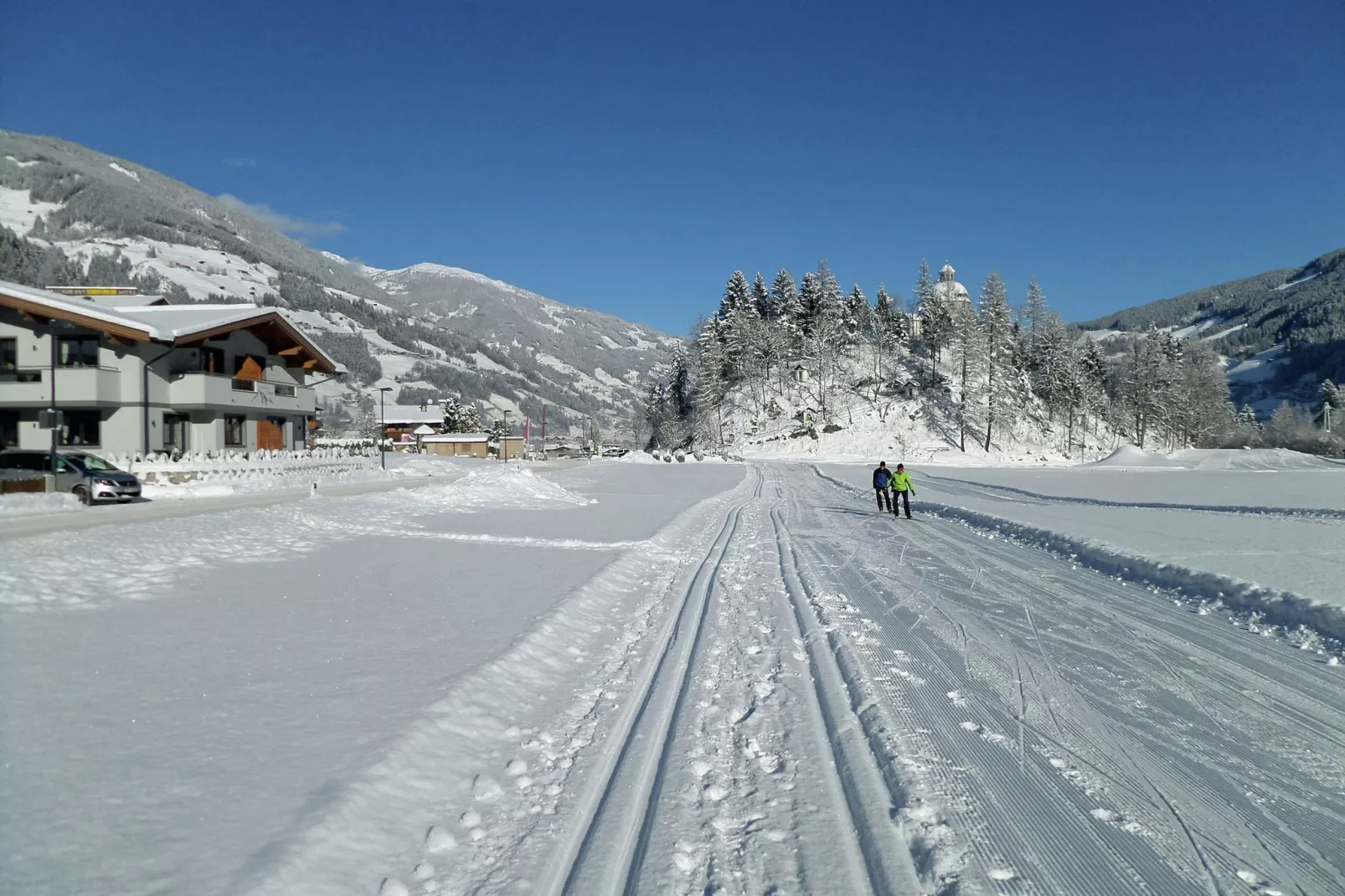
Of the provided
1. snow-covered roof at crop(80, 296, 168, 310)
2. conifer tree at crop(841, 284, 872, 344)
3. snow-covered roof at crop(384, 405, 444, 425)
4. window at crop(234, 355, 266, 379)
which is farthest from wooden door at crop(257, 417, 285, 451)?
snow-covered roof at crop(384, 405, 444, 425)

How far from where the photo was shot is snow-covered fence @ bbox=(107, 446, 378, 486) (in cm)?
2438

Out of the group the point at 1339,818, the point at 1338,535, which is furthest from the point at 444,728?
the point at 1338,535

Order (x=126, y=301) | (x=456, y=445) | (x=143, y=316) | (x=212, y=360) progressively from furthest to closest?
(x=456, y=445), (x=126, y=301), (x=212, y=360), (x=143, y=316)

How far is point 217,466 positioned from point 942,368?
77.5 metres

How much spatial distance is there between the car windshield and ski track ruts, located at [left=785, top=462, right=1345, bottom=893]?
22.6 meters

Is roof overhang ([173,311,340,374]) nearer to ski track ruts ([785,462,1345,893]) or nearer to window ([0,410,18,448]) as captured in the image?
window ([0,410,18,448])

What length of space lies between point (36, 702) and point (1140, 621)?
10.3 meters

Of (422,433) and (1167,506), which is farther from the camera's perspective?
(422,433)

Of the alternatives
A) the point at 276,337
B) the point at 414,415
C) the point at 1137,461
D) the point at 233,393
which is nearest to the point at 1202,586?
the point at 233,393

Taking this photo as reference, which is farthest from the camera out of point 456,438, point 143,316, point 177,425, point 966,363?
point 456,438

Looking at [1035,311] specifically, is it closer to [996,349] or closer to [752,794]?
[996,349]

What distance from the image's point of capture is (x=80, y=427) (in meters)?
28.9

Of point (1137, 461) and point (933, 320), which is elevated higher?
point (933, 320)

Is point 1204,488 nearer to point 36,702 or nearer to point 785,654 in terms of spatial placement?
point 785,654
